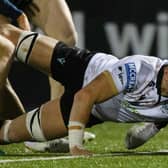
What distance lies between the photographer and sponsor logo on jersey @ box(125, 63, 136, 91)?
4.95 m

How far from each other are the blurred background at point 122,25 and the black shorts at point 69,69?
3.60m

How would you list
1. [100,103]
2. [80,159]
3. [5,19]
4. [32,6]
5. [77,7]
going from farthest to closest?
[77,7], [32,6], [5,19], [100,103], [80,159]

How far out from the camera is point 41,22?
20.9 ft

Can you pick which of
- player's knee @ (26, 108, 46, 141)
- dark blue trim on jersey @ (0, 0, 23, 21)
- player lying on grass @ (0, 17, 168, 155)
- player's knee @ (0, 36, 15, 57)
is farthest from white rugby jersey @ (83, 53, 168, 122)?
dark blue trim on jersey @ (0, 0, 23, 21)

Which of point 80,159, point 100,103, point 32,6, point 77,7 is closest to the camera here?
point 80,159

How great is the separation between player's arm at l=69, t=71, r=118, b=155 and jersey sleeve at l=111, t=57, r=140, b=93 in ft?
0.10

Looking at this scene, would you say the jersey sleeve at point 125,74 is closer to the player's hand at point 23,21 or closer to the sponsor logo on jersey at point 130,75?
the sponsor logo on jersey at point 130,75

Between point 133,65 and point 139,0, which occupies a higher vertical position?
point 133,65

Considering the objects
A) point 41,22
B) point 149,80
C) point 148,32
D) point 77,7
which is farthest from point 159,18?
point 149,80

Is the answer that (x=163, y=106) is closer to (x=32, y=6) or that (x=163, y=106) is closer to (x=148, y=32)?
(x=32, y=6)

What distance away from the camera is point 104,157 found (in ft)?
16.5

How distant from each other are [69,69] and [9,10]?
66 cm

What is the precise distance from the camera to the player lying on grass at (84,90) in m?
4.95

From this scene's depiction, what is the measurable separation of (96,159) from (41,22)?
1730 millimetres
